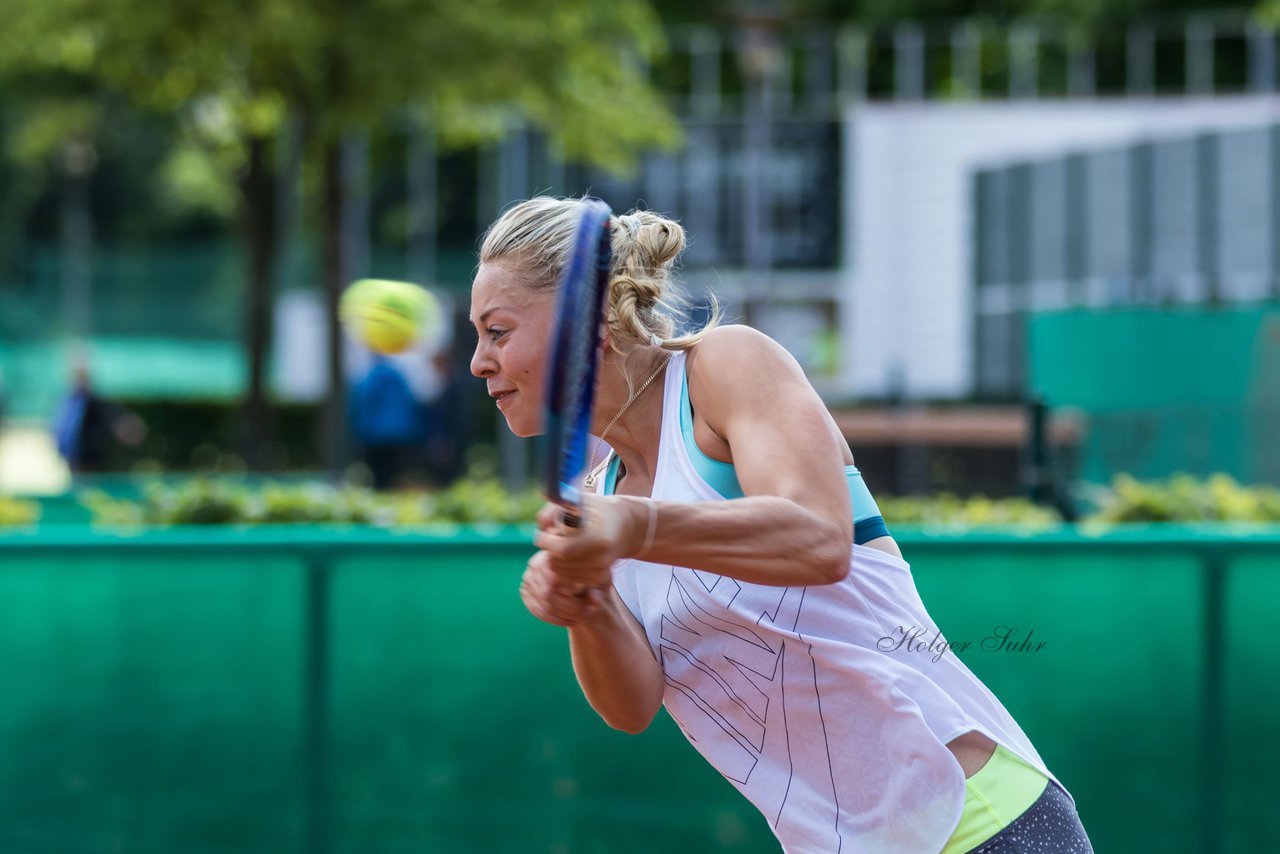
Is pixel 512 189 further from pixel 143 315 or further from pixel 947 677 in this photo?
pixel 143 315

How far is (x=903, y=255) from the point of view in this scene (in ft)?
89.4

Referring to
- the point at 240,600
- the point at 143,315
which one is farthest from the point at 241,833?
the point at 143,315

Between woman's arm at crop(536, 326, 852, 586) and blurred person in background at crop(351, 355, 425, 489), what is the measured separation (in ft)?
34.2

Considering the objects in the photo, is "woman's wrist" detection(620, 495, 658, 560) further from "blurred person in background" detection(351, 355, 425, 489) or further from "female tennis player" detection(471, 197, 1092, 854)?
"blurred person in background" detection(351, 355, 425, 489)

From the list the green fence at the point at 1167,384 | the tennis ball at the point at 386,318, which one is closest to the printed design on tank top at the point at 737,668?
the tennis ball at the point at 386,318

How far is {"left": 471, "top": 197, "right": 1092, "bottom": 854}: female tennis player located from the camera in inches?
78.0

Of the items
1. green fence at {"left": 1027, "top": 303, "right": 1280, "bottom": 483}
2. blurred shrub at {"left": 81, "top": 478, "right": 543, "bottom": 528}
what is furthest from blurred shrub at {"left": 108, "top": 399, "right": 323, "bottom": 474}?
blurred shrub at {"left": 81, "top": 478, "right": 543, "bottom": 528}

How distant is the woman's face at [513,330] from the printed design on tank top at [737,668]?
1.04ft

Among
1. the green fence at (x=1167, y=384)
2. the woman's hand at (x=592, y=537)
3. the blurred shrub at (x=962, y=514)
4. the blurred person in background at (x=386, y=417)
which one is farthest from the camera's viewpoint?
the blurred person in background at (x=386, y=417)

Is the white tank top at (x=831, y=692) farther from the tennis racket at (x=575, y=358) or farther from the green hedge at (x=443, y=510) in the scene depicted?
the green hedge at (x=443, y=510)

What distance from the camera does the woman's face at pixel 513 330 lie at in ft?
6.68

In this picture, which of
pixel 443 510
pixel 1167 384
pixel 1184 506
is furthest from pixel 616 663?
pixel 1167 384

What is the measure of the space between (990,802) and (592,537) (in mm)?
760

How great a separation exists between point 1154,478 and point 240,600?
25.7 feet
